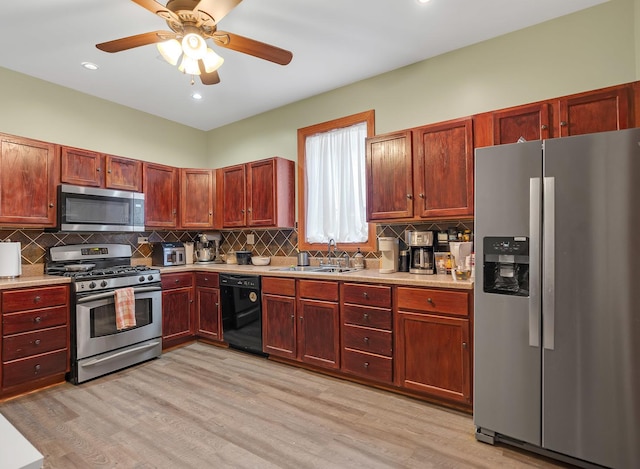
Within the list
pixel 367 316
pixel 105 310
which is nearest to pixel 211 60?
pixel 367 316

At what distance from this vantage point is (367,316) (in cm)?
278

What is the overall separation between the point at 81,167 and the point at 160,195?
89 cm

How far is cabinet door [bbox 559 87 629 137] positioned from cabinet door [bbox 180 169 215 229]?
3.83 meters

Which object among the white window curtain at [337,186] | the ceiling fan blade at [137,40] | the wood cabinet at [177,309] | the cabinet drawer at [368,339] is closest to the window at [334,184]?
the white window curtain at [337,186]

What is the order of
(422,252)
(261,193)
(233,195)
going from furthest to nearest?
(233,195) → (261,193) → (422,252)

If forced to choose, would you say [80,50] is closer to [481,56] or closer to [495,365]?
[481,56]

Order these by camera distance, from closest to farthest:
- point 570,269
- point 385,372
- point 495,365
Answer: point 570,269 → point 495,365 → point 385,372

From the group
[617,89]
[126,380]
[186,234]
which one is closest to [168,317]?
[126,380]

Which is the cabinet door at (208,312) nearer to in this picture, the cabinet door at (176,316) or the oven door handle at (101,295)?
the cabinet door at (176,316)

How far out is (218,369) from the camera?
3.23 metres

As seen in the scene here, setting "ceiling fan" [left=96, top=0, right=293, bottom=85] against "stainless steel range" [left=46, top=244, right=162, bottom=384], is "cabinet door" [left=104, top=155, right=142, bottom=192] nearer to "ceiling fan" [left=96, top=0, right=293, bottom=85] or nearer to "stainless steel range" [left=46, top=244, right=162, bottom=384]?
"stainless steel range" [left=46, top=244, right=162, bottom=384]

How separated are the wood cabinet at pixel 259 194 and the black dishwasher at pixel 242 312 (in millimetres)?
770

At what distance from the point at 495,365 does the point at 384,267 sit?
4.10ft

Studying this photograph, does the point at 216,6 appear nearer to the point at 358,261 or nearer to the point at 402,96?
the point at 402,96
